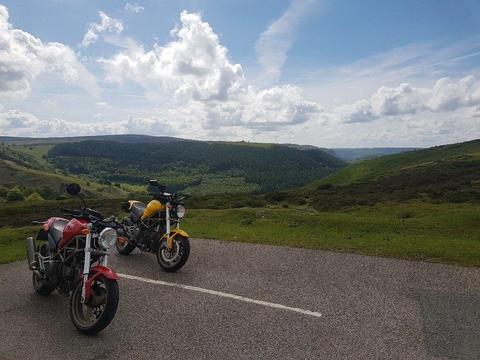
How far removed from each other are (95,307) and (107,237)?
4.07 feet

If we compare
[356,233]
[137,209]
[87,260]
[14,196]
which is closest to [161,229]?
[137,209]

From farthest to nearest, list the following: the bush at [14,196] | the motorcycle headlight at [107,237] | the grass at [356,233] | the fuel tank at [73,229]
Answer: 1. the bush at [14,196]
2. the grass at [356,233]
3. the fuel tank at [73,229]
4. the motorcycle headlight at [107,237]

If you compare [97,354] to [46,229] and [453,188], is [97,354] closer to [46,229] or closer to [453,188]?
[46,229]

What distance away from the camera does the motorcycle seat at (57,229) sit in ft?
28.2

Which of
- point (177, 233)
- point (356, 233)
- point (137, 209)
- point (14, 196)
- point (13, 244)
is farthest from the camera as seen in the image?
point (14, 196)

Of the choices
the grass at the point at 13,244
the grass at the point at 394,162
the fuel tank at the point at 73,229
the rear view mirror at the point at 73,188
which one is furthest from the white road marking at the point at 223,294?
the grass at the point at 394,162

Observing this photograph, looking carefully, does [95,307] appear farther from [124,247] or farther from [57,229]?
[124,247]

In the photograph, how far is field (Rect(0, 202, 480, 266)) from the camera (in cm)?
1198

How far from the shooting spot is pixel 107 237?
7.42 metres

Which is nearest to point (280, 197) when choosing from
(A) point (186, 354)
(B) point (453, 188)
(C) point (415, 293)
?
(B) point (453, 188)

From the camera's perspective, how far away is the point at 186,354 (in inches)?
250

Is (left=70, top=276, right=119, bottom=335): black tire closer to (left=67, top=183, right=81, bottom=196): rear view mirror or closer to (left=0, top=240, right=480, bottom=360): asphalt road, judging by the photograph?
(left=0, top=240, right=480, bottom=360): asphalt road

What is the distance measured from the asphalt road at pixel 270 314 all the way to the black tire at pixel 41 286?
163 millimetres

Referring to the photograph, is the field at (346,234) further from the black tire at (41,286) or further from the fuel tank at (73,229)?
the fuel tank at (73,229)
